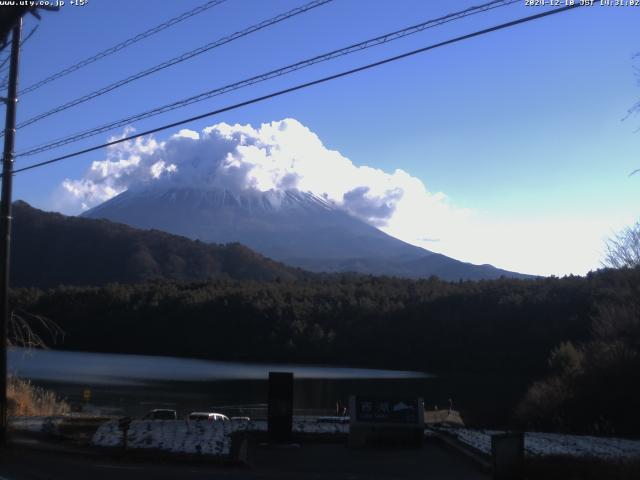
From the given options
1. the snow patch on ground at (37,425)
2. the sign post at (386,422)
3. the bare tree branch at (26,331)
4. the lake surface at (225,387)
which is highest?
the bare tree branch at (26,331)

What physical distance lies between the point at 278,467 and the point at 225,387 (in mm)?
47449

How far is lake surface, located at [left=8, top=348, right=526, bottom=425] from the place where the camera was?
156 feet

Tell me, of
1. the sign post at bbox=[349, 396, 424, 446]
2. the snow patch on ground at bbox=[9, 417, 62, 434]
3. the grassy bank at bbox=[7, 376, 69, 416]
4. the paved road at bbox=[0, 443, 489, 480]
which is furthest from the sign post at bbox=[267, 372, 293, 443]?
the grassy bank at bbox=[7, 376, 69, 416]

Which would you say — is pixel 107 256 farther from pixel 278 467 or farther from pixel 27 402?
pixel 278 467

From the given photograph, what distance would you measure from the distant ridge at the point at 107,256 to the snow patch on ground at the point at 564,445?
462 ft

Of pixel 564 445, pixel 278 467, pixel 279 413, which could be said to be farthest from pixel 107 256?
pixel 278 467

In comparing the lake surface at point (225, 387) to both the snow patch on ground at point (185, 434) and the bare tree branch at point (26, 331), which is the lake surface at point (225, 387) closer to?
the bare tree branch at point (26, 331)

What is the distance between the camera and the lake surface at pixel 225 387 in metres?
47.5

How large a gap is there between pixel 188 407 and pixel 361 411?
29.3 meters

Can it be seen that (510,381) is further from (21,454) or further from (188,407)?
(21,454)

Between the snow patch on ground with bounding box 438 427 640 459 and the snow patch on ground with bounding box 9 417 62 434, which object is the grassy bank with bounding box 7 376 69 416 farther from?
the snow patch on ground with bounding box 438 427 640 459

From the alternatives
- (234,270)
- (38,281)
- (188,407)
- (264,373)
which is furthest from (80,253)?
(188,407)

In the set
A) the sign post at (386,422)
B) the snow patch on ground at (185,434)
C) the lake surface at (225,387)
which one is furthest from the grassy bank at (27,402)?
the sign post at (386,422)

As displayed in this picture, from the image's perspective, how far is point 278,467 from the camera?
16297 mm
